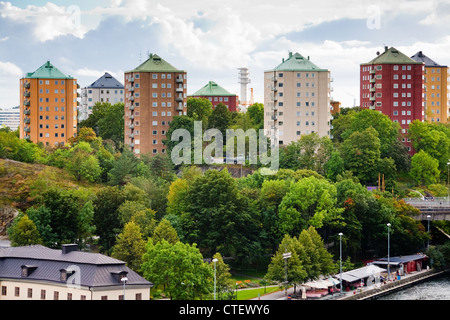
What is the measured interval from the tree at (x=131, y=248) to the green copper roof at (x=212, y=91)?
333ft

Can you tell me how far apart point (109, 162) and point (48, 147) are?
12.9 metres

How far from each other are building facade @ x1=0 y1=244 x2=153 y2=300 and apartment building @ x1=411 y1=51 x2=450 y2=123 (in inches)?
3545

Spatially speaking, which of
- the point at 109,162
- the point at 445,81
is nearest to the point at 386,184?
the point at 109,162

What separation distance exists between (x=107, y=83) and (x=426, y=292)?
4468 inches

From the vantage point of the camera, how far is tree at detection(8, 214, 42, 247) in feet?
181

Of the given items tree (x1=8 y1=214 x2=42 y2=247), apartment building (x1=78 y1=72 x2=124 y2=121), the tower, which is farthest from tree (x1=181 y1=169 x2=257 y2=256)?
the tower

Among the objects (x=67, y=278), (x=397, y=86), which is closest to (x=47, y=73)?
(x=397, y=86)

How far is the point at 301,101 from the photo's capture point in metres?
103

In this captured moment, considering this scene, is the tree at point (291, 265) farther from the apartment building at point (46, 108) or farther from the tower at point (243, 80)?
the tower at point (243, 80)

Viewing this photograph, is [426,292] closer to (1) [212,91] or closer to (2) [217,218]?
(2) [217,218]

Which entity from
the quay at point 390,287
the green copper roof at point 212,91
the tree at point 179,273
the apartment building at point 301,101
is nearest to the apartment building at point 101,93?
the green copper roof at point 212,91

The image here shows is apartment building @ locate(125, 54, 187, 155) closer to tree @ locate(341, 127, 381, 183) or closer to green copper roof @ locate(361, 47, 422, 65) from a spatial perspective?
tree @ locate(341, 127, 381, 183)

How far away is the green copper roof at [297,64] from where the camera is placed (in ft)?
337
